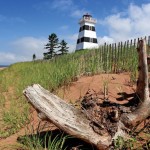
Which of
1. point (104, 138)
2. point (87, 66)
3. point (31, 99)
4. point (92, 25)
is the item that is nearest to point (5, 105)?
point (87, 66)

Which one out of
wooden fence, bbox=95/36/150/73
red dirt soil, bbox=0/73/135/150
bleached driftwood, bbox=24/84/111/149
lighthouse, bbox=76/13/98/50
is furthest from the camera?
lighthouse, bbox=76/13/98/50

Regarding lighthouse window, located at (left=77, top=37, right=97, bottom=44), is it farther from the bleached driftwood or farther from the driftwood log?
the bleached driftwood

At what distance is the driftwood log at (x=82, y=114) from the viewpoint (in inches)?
156

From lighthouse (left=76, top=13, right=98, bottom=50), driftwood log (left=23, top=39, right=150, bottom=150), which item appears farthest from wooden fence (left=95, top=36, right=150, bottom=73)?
lighthouse (left=76, top=13, right=98, bottom=50)

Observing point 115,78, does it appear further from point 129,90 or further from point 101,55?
point 101,55

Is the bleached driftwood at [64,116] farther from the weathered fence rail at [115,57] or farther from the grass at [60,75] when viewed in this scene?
the weathered fence rail at [115,57]

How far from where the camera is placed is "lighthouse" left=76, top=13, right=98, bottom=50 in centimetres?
4597

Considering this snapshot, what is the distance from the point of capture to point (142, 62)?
4.57m

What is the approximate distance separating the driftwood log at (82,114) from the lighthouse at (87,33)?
4079 centimetres

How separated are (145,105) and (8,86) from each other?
29.3 feet

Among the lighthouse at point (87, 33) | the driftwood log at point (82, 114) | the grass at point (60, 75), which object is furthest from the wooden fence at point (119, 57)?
the lighthouse at point (87, 33)

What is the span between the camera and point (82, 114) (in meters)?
4.31

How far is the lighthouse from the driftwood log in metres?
40.8

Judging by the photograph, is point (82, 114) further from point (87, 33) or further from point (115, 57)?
point (87, 33)
